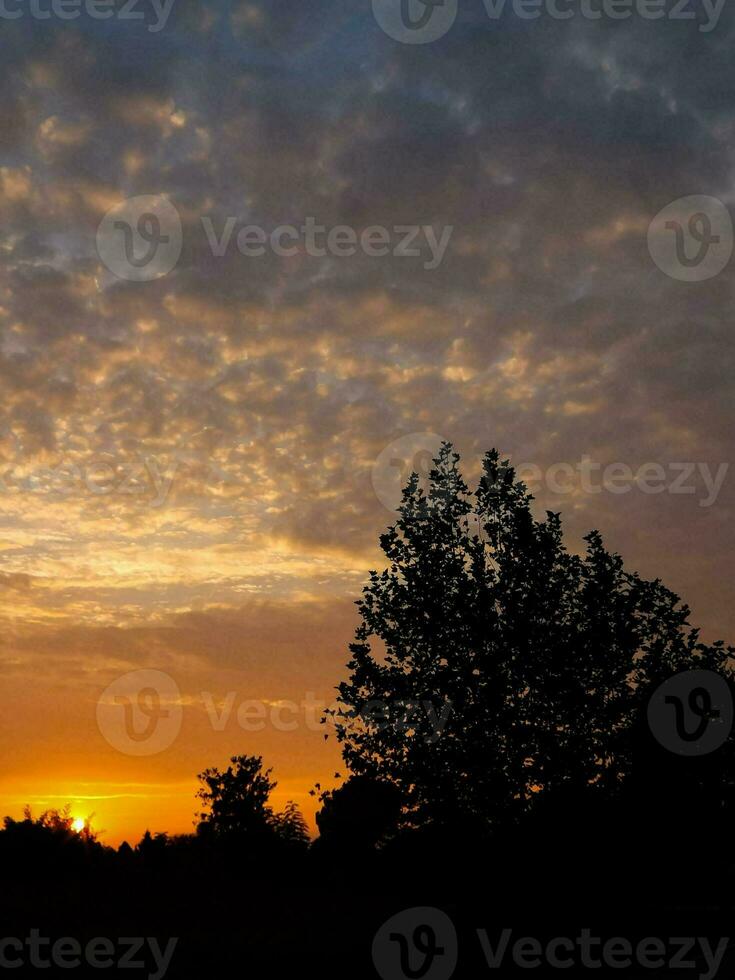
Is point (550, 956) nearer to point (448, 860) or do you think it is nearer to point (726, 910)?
point (448, 860)

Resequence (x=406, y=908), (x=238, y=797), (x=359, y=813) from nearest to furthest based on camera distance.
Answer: (x=406, y=908)
(x=359, y=813)
(x=238, y=797)

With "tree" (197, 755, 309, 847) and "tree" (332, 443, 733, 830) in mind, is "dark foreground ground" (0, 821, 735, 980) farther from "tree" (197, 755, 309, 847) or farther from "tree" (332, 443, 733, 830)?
"tree" (197, 755, 309, 847)

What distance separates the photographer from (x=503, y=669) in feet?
90.1

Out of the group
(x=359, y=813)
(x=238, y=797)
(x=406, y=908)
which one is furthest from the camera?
(x=238, y=797)

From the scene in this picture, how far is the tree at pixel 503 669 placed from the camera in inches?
1069

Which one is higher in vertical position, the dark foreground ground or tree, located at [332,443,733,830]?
tree, located at [332,443,733,830]

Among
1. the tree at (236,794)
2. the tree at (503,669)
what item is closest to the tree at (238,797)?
the tree at (236,794)

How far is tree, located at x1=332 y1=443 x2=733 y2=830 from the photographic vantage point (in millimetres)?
27141

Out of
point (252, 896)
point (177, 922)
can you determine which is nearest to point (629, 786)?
point (252, 896)

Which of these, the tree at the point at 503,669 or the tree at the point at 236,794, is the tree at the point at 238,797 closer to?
the tree at the point at 236,794

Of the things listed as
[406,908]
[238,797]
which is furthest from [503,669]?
[238,797]

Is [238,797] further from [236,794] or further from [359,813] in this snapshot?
[359,813]

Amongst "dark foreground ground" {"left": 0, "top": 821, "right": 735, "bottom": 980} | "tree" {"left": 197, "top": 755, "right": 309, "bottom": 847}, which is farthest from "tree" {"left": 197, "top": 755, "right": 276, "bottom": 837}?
"dark foreground ground" {"left": 0, "top": 821, "right": 735, "bottom": 980}

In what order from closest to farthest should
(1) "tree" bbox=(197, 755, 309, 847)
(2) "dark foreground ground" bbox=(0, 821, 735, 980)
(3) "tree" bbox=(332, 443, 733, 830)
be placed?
(2) "dark foreground ground" bbox=(0, 821, 735, 980) < (3) "tree" bbox=(332, 443, 733, 830) < (1) "tree" bbox=(197, 755, 309, 847)
